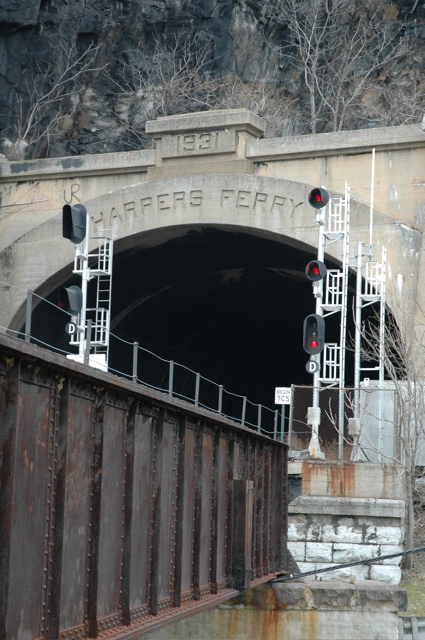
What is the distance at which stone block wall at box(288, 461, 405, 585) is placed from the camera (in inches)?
862

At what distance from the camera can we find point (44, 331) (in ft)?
113

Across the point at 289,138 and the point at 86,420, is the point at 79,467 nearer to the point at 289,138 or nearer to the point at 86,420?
the point at 86,420

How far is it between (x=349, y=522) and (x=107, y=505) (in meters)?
13.8

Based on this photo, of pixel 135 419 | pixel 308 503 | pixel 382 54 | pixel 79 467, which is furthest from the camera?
pixel 382 54

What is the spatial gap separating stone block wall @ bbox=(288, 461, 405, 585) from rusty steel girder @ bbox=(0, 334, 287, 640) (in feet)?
26.8

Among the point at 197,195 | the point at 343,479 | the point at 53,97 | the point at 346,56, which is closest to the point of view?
the point at 343,479

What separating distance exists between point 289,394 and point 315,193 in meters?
4.83

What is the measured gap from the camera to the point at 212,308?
41.0 meters

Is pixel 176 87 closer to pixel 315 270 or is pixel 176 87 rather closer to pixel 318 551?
pixel 315 270

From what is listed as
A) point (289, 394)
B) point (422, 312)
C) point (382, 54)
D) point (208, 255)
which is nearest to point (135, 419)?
point (289, 394)

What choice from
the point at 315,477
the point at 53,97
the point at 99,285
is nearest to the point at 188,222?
the point at 99,285

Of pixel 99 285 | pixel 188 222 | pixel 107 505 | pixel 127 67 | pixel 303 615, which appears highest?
pixel 127 67

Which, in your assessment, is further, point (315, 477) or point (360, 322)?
point (360, 322)

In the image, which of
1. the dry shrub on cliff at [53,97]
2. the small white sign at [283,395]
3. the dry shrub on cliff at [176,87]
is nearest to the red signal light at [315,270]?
the small white sign at [283,395]
